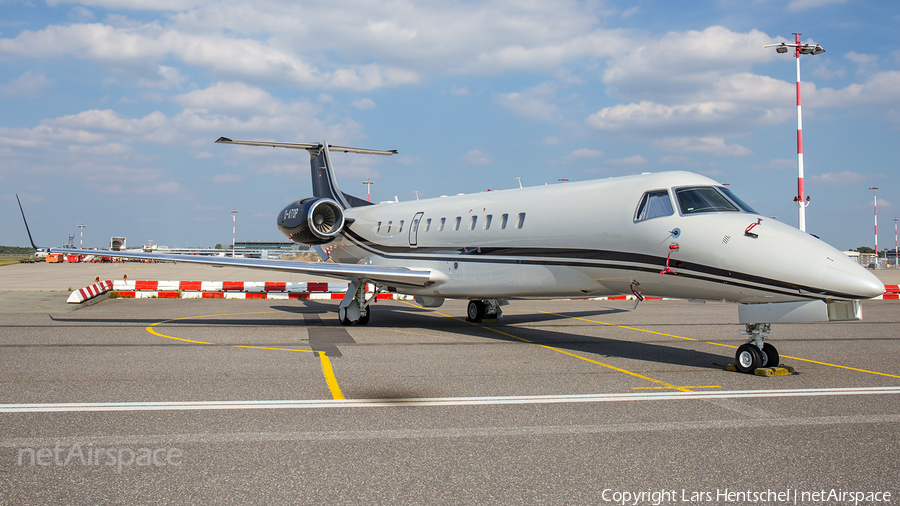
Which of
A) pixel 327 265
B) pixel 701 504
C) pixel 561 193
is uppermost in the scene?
pixel 561 193

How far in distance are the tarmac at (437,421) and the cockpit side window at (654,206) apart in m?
2.30

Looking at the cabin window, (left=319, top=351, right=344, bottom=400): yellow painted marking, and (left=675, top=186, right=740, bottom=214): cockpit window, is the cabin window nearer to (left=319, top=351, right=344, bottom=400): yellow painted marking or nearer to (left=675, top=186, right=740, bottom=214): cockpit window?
(left=675, top=186, right=740, bottom=214): cockpit window

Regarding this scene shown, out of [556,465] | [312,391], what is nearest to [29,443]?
[312,391]

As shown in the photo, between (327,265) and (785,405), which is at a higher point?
(327,265)

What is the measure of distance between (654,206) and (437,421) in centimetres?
555

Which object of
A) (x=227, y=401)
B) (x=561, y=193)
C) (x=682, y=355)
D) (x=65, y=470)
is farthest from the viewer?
(x=561, y=193)

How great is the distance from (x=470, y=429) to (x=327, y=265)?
10.0 meters

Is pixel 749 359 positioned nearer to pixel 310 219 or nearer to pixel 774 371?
pixel 774 371

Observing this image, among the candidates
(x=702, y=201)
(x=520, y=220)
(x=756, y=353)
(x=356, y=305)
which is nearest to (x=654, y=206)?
(x=702, y=201)

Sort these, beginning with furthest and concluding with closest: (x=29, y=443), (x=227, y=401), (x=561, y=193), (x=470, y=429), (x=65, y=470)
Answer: (x=561, y=193) < (x=227, y=401) < (x=470, y=429) < (x=29, y=443) < (x=65, y=470)

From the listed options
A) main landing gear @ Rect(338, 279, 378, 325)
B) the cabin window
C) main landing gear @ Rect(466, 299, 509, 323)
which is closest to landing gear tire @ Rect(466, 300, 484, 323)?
main landing gear @ Rect(466, 299, 509, 323)

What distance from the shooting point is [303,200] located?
1839 centimetres

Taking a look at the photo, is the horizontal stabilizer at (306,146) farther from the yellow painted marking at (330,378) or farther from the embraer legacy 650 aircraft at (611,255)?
the yellow painted marking at (330,378)

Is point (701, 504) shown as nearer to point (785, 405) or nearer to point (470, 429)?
point (470, 429)
